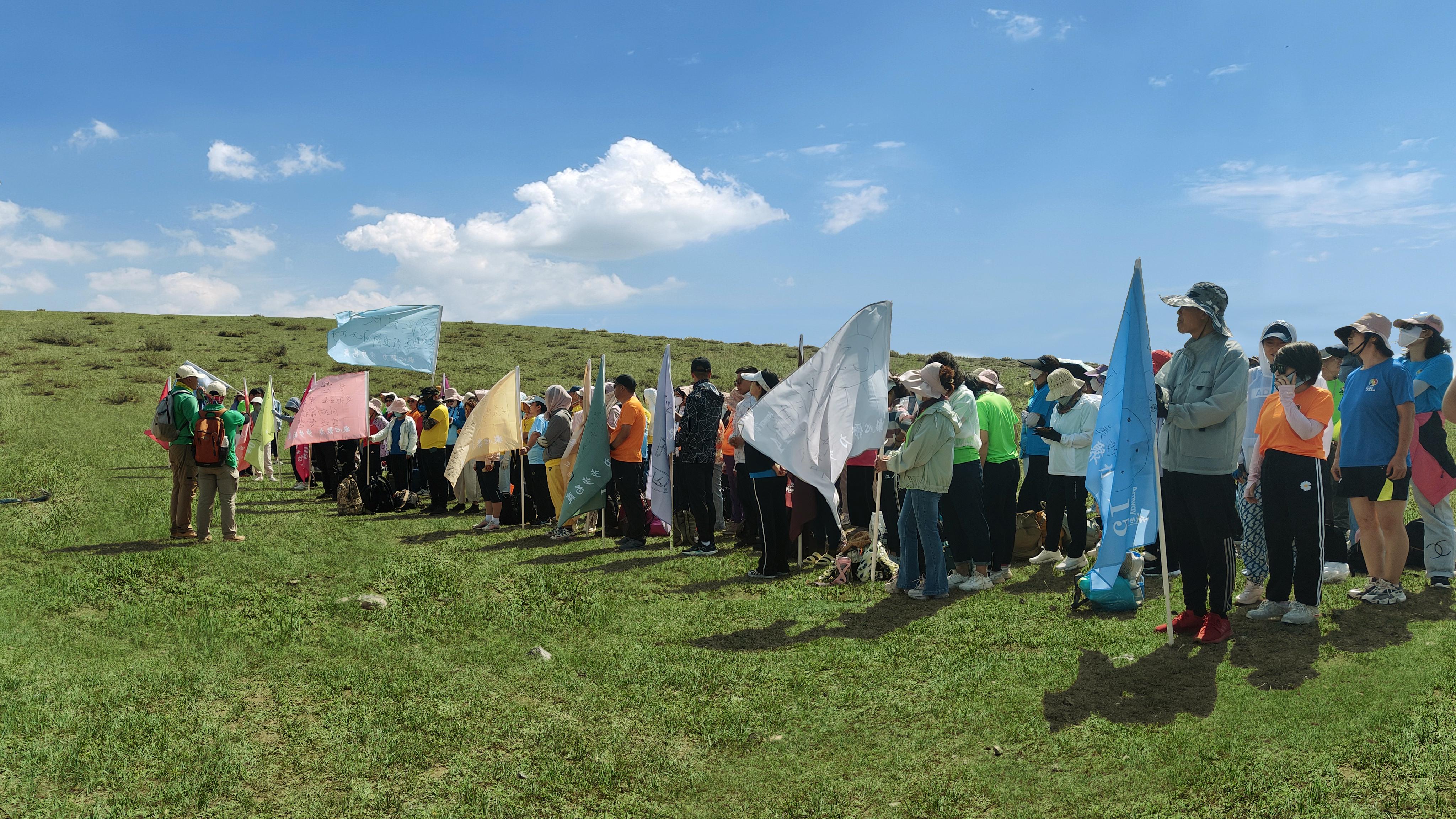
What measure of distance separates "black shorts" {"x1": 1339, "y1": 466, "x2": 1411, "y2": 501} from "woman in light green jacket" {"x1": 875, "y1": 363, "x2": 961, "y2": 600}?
3.18 metres

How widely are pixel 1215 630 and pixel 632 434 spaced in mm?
7471

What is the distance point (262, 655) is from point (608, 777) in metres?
4.50

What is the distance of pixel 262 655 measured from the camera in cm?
795

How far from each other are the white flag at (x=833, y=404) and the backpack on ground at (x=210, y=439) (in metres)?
7.63

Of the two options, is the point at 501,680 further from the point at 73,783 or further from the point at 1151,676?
the point at 1151,676

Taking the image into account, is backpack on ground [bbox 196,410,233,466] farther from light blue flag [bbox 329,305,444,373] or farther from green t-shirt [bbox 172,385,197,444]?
light blue flag [bbox 329,305,444,373]

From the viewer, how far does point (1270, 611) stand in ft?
22.8

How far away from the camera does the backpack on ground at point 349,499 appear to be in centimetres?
1582

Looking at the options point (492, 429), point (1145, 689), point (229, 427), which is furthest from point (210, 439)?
point (1145, 689)

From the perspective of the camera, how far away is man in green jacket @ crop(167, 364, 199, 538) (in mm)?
11531

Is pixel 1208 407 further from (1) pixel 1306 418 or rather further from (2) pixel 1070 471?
(2) pixel 1070 471

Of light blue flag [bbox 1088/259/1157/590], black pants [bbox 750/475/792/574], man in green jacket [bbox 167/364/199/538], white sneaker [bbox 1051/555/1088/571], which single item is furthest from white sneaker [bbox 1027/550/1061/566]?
man in green jacket [bbox 167/364/199/538]

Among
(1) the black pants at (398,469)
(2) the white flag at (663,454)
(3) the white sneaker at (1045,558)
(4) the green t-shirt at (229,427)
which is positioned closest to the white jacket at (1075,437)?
(3) the white sneaker at (1045,558)

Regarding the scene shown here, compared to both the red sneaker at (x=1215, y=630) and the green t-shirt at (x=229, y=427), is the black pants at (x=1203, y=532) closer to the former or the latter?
the red sneaker at (x=1215, y=630)
